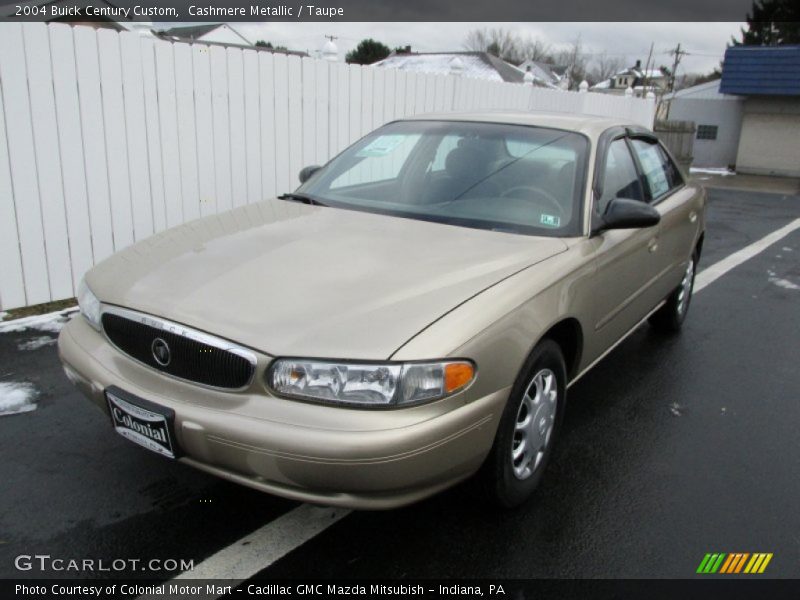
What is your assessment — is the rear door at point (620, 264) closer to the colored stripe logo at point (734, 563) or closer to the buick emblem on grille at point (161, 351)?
the colored stripe logo at point (734, 563)

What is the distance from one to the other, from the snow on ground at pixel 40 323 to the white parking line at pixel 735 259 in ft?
18.4

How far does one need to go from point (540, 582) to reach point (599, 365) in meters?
2.31

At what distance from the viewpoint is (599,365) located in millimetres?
4508

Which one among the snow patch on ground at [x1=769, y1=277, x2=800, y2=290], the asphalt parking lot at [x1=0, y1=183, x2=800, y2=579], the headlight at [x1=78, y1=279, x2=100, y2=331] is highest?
the headlight at [x1=78, y1=279, x2=100, y2=331]

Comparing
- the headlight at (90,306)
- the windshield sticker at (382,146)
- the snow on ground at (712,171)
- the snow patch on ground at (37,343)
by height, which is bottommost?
the snow on ground at (712,171)

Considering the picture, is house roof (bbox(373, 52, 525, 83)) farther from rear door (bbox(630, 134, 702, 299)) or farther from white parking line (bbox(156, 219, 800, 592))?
white parking line (bbox(156, 219, 800, 592))

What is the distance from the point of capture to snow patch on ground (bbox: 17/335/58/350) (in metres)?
4.42

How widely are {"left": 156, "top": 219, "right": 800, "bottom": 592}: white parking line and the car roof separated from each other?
2.35 meters

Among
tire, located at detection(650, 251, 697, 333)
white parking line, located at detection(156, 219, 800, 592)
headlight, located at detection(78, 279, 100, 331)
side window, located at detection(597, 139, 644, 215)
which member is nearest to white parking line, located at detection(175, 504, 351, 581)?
white parking line, located at detection(156, 219, 800, 592)

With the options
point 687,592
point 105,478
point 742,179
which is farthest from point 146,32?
point 742,179

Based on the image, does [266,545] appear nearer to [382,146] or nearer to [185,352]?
[185,352]

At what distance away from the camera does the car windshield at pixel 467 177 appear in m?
3.29

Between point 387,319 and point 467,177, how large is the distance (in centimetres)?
149

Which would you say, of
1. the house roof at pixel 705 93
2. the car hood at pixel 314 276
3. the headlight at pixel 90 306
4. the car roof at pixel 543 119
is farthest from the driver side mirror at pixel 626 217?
the house roof at pixel 705 93
